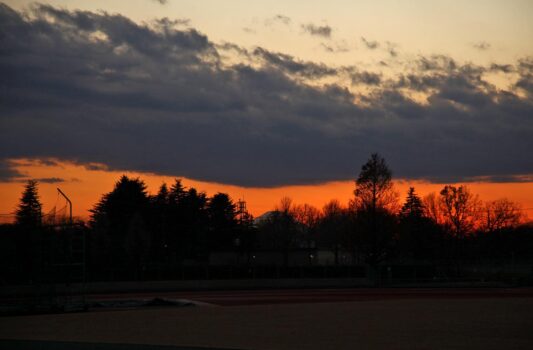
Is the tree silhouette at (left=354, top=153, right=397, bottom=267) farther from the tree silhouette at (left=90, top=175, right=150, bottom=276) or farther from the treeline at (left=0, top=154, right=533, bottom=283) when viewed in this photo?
the tree silhouette at (left=90, top=175, right=150, bottom=276)

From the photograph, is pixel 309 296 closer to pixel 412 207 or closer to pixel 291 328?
pixel 291 328

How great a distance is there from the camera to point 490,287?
208ft

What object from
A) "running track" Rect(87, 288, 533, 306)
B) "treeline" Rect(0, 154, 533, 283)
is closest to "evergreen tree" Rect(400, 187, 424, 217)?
"treeline" Rect(0, 154, 533, 283)

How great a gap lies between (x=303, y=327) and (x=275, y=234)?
100351mm

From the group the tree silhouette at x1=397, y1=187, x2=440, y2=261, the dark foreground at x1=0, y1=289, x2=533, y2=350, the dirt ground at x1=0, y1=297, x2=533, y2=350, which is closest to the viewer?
the dark foreground at x1=0, y1=289, x2=533, y2=350

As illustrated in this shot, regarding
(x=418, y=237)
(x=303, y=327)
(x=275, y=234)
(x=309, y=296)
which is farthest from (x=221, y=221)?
(x=303, y=327)

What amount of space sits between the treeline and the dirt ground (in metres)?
30.9

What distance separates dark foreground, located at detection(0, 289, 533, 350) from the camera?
792 inches

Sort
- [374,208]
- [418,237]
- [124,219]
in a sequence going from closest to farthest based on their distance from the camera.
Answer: [374,208] < [124,219] < [418,237]

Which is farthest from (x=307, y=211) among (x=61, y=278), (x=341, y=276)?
(x=61, y=278)

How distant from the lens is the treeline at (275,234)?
3022 inches

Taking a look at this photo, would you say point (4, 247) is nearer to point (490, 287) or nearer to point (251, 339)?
point (251, 339)

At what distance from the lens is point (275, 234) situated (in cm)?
12519

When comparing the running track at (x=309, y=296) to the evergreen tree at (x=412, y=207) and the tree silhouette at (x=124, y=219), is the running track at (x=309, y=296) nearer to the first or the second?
the tree silhouette at (x=124, y=219)
